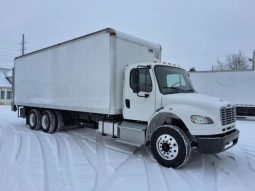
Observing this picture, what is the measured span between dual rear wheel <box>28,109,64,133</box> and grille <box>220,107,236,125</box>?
6.68 m

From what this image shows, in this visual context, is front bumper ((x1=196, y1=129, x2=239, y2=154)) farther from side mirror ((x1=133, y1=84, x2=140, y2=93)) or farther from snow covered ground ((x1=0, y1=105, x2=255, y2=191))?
side mirror ((x1=133, y1=84, x2=140, y2=93))

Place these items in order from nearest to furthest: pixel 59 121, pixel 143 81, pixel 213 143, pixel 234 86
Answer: pixel 213 143, pixel 143 81, pixel 59 121, pixel 234 86

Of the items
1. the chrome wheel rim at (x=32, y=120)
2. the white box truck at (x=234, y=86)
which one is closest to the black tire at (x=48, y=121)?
the chrome wheel rim at (x=32, y=120)

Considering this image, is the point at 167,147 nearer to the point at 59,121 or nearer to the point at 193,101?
the point at 193,101

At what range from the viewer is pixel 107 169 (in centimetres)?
608

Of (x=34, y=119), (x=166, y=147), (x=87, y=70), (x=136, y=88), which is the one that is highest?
(x=87, y=70)

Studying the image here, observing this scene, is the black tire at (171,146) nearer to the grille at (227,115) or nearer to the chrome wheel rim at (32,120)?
the grille at (227,115)

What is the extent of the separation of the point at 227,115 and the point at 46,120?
758cm

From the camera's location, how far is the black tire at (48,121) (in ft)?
35.5

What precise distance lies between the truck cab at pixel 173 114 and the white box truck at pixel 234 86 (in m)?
12.5

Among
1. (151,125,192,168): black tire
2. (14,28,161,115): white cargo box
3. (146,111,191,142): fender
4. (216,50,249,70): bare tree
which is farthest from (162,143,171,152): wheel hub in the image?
(216,50,249,70): bare tree

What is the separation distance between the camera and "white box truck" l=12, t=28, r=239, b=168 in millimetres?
6121

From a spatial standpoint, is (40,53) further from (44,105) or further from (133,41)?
(133,41)

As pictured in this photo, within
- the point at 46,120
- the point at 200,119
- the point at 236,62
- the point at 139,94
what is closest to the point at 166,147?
the point at 200,119
